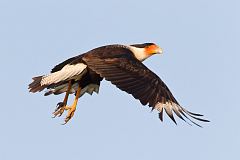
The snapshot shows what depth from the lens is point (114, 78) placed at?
14.9 m

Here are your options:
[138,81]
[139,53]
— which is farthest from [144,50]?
[138,81]

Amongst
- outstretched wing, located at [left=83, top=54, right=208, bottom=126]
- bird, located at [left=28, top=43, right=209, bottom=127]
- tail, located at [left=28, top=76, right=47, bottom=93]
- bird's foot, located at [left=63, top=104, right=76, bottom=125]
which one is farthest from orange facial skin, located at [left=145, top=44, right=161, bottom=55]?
tail, located at [left=28, top=76, right=47, bottom=93]

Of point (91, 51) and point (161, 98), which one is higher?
point (91, 51)

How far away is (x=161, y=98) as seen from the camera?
1486 cm

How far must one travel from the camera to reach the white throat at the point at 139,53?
54.1 ft

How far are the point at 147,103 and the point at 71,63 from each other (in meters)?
1.65

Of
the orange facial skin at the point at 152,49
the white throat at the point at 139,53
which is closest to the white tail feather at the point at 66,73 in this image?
the white throat at the point at 139,53

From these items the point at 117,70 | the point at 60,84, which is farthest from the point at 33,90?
the point at 117,70

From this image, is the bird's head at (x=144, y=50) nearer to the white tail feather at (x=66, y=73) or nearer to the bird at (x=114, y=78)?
the bird at (x=114, y=78)

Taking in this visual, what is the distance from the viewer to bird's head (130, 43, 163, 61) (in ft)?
54.2

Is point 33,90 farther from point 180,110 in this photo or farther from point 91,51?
point 180,110

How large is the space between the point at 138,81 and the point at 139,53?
1.59m

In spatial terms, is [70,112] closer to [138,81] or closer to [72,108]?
[72,108]

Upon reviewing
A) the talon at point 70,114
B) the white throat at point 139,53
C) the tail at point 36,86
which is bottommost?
the talon at point 70,114
